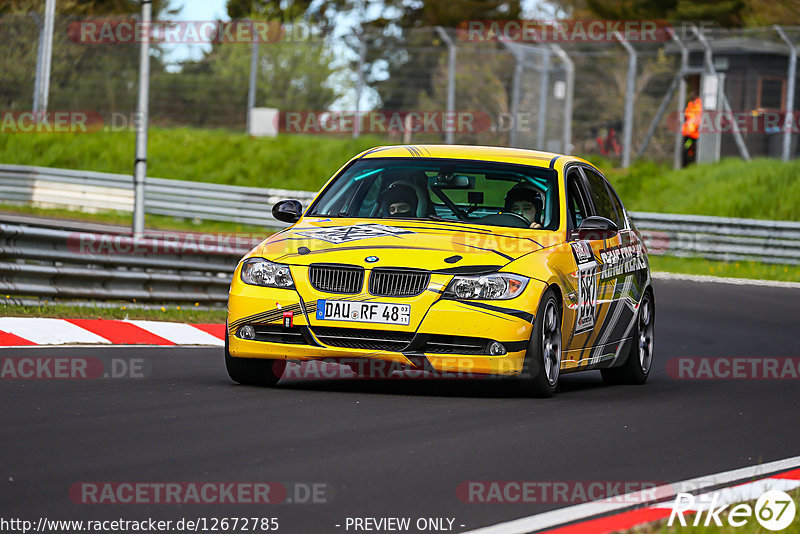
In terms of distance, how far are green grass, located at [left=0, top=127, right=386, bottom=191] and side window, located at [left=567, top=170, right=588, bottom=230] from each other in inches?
1015

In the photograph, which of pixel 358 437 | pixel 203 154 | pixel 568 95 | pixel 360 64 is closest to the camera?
pixel 358 437

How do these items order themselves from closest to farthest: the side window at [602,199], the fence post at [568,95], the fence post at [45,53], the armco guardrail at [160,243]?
the side window at [602,199], the armco guardrail at [160,243], the fence post at [568,95], the fence post at [45,53]

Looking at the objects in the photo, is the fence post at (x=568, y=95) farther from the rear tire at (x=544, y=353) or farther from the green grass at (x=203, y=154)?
the rear tire at (x=544, y=353)

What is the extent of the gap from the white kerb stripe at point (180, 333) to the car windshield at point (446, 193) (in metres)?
3.07

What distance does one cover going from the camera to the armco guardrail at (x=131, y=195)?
1264 inches

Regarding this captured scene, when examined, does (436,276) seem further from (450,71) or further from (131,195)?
(131,195)

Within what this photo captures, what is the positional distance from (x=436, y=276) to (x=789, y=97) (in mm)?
24070

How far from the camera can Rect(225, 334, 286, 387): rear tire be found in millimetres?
9250

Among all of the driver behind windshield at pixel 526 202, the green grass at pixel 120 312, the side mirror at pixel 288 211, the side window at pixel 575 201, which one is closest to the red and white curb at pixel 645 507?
the driver behind windshield at pixel 526 202

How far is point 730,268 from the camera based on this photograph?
89.4ft

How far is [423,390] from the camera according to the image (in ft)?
31.0

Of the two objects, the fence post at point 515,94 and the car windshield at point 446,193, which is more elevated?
the fence post at point 515,94

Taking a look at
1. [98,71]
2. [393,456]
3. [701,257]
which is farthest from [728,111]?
[393,456]

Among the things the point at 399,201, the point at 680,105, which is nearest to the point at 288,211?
the point at 399,201
